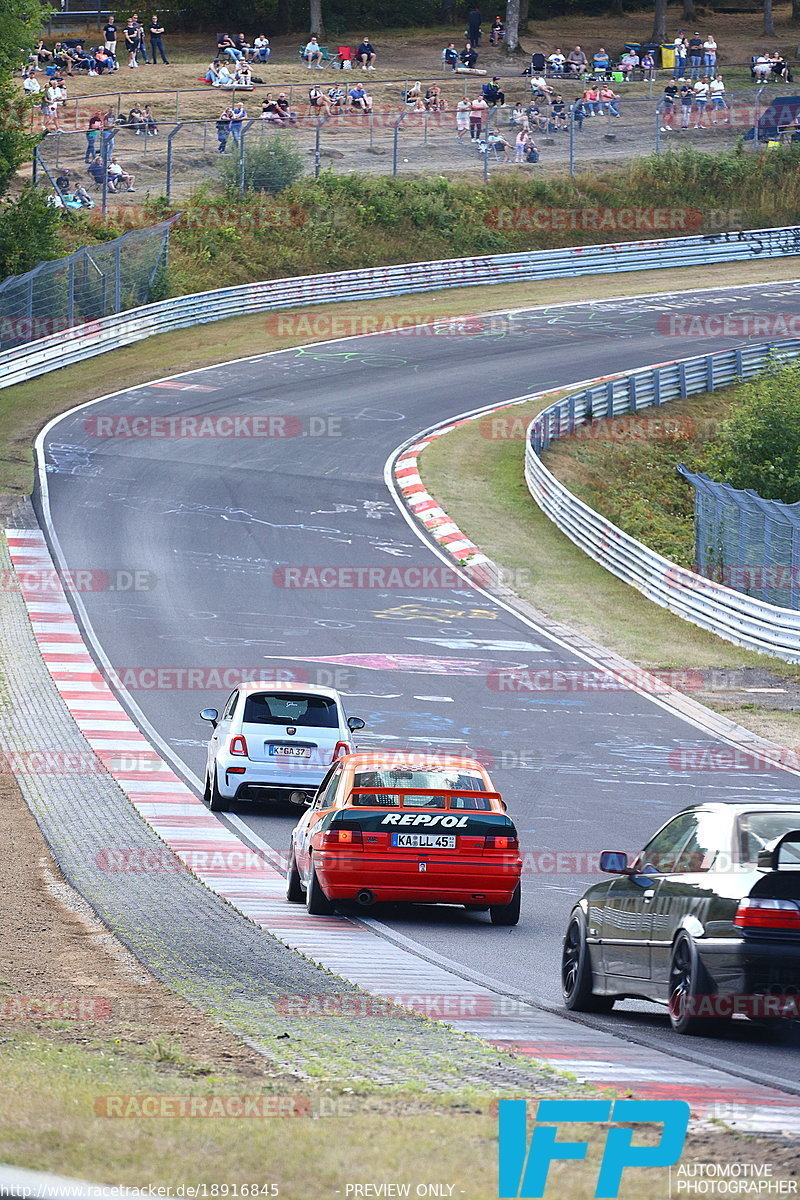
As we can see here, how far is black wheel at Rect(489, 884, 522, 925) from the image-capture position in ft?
40.7

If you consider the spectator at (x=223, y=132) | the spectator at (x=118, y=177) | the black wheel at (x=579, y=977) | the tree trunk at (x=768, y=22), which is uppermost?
the tree trunk at (x=768, y=22)

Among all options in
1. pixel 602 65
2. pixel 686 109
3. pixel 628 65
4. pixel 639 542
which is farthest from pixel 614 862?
pixel 628 65

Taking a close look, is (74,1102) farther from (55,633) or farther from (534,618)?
(534,618)

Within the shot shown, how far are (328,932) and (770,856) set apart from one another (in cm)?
450

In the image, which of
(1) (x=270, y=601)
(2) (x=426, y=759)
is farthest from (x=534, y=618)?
(2) (x=426, y=759)

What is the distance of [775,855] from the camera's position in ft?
26.6

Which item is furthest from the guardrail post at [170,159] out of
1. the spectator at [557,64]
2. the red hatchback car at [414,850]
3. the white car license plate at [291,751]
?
the red hatchback car at [414,850]

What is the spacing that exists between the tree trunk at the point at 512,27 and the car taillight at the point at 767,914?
3217 inches

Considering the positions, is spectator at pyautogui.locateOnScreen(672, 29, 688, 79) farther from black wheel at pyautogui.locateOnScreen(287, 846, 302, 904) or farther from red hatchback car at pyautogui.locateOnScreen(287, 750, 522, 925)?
red hatchback car at pyautogui.locateOnScreen(287, 750, 522, 925)

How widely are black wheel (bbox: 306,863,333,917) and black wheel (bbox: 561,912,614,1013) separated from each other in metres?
2.79

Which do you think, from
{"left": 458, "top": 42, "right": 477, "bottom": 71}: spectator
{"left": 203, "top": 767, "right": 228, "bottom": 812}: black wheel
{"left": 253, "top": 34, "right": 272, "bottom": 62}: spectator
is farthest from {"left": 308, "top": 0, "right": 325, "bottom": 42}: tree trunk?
{"left": 203, "top": 767, "right": 228, "bottom": 812}: black wheel

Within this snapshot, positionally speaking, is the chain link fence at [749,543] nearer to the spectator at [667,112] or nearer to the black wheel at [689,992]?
the black wheel at [689,992]

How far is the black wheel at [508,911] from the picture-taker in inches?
488

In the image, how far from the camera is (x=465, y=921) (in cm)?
1280
